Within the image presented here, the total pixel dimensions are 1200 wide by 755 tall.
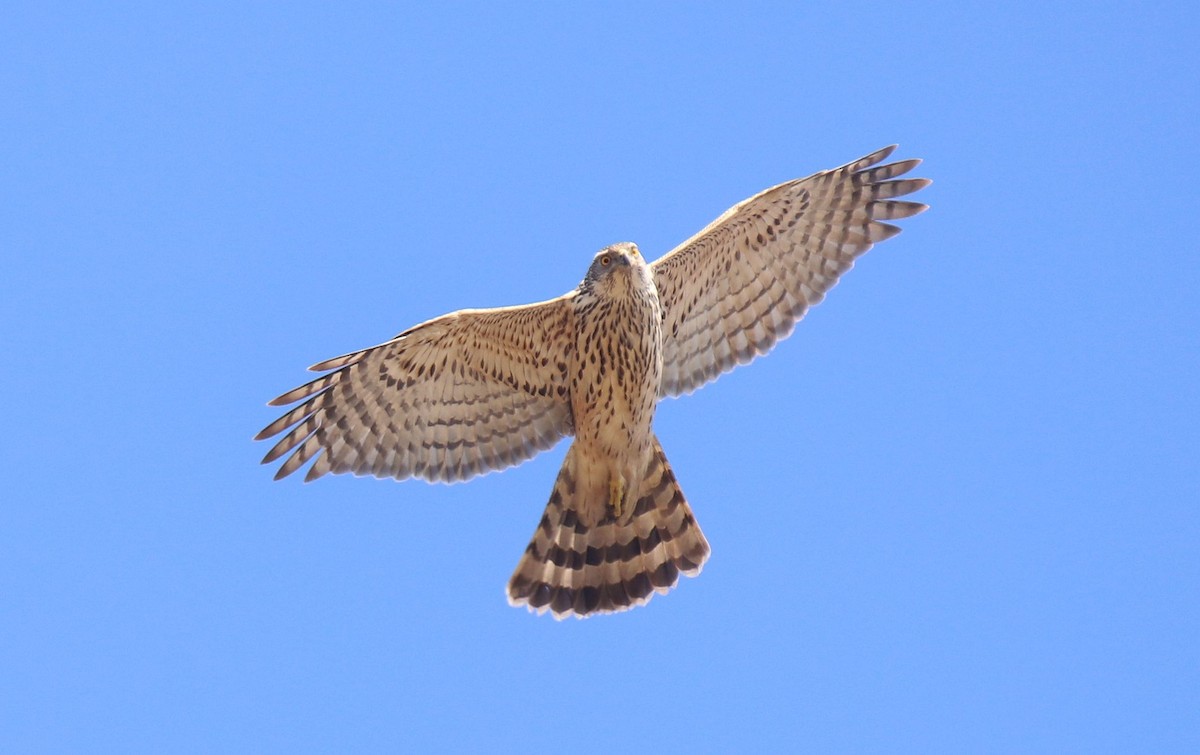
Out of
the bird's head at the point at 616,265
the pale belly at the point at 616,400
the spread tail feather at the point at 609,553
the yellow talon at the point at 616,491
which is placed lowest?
the spread tail feather at the point at 609,553

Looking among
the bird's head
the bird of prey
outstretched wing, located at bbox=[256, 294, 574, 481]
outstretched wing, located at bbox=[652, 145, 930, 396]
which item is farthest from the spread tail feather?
the bird's head

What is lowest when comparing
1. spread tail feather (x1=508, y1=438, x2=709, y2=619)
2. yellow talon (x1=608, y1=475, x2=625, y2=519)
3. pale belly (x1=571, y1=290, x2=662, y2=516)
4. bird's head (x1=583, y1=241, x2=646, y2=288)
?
spread tail feather (x1=508, y1=438, x2=709, y2=619)

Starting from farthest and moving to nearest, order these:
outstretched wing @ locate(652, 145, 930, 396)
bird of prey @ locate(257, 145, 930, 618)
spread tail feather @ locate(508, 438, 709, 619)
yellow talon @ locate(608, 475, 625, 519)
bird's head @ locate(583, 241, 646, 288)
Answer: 1. outstretched wing @ locate(652, 145, 930, 396)
2. spread tail feather @ locate(508, 438, 709, 619)
3. yellow talon @ locate(608, 475, 625, 519)
4. bird of prey @ locate(257, 145, 930, 618)
5. bird's head @ locate(583, 241, 646, 288)

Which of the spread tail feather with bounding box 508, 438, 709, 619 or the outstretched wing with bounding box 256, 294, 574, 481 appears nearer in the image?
the outstretched wing with bounding box 256, 294, 574, 481

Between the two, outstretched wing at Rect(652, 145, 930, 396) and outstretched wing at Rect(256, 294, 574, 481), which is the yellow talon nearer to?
outstretched wing at Rect(256, 294, 574, 481)

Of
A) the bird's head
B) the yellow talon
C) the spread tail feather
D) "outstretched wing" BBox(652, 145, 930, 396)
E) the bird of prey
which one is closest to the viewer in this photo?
the bird's head

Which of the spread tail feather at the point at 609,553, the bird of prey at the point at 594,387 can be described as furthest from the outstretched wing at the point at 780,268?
the spread tail feather at the point at 609,553

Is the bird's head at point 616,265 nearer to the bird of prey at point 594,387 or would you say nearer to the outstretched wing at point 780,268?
the bird of prey at point 594,387
